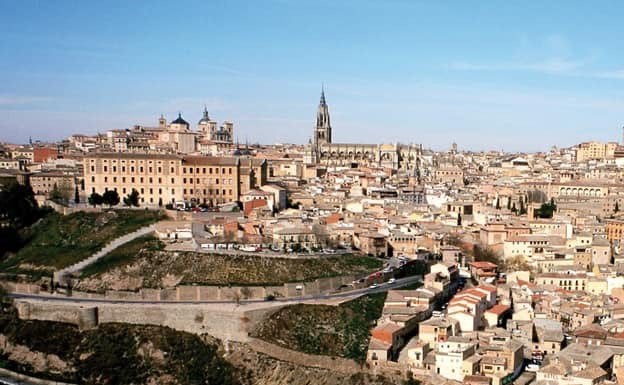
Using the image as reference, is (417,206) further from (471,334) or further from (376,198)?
(471,334)

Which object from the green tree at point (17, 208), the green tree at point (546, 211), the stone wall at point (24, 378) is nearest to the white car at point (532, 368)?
the stone wall at point (24, 378)

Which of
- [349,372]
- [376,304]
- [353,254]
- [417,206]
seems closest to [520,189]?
[417,206]

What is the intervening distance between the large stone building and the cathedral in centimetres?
3740

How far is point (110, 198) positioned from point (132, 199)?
130 cm

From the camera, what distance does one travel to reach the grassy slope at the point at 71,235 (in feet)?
118

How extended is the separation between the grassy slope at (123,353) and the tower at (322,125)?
63.6 metres

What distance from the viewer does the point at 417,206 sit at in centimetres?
4856

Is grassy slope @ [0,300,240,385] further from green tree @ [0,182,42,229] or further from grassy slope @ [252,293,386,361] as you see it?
green tree @ [0,182,42,229]

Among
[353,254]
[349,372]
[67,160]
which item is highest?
[67,160]

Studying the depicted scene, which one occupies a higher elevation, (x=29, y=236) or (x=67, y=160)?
(x=67, y=160)

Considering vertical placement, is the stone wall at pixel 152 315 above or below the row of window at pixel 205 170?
below

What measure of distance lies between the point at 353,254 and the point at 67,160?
30.8m

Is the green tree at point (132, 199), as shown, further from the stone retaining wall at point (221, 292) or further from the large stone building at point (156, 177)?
the stone retaining wall at point (221, 292)

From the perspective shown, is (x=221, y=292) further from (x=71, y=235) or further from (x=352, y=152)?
(x=352, y=152)
